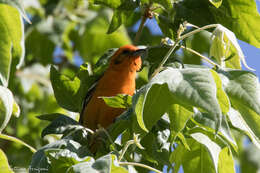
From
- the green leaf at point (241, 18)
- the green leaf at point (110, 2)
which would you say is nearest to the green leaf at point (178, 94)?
the green leaf at point (241, 18)

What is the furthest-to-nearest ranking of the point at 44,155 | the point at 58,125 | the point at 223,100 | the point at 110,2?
the point at 110,2 < the point at 58,125 < the point at 44,155 < the point at 223,100

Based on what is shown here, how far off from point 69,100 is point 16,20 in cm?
116

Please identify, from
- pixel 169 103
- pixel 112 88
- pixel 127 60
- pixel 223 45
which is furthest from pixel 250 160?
pixel 127 60

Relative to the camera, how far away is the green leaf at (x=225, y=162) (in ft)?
7.85

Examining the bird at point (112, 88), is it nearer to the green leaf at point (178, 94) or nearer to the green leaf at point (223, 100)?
the green leaf at point (178, 94)

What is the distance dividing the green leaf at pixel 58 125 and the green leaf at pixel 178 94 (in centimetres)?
66

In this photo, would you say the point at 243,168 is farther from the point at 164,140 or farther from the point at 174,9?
the point at 174,9

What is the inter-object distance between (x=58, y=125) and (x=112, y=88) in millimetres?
1998

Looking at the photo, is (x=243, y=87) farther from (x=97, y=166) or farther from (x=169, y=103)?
(x=97, y=166)

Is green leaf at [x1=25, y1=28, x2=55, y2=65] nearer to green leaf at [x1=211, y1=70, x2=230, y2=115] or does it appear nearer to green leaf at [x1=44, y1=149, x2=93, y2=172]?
green leaf at [x1=44, y1=149, x2=93, y2=172]

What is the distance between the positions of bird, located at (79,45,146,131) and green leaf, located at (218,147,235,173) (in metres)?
2.00

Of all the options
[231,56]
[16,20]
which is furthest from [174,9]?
[16,20]

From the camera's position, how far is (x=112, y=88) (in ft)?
15.4

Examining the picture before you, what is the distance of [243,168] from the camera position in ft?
9.08
